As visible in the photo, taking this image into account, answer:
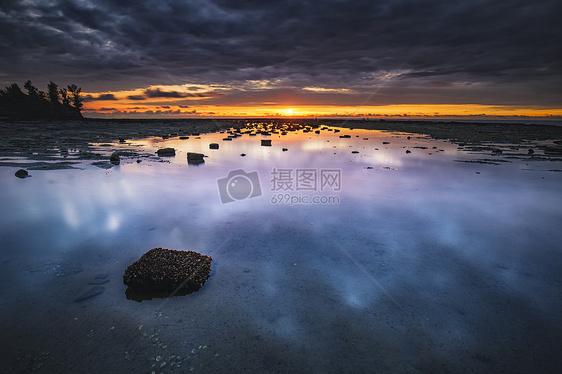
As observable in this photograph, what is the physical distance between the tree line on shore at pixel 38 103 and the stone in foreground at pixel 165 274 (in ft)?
415

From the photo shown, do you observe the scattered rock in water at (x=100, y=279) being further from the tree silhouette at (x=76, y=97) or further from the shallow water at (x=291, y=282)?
the tree silhouette at (x=76, y=97)

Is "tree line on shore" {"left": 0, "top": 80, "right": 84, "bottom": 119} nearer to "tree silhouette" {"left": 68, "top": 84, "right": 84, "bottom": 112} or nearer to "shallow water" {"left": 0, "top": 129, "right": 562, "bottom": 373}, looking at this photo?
"tree silhouette" {"left": 68, "top": 84, "right": 84, "bottom": 112}

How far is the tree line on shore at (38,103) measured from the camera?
92.2 metres

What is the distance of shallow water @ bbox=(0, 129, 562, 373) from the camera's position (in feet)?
13.8

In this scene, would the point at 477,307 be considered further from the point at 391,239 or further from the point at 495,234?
the point at 495,234

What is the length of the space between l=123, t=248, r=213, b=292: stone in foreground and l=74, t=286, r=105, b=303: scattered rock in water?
1.68 feet

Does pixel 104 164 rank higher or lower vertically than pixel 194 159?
lower

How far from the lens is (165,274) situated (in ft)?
19.2

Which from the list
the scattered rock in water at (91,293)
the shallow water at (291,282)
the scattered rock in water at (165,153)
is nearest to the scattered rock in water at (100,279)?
the shallow water at (291,282)

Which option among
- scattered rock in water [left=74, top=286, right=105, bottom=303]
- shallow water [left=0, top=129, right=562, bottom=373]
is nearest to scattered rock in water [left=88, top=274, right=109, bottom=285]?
shallow water [left=0, top=129, right=562, bottom=373]

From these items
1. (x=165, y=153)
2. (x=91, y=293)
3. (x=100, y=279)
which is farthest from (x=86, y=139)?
(x=91, y=293)

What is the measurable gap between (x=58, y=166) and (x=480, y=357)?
27592 millimetres

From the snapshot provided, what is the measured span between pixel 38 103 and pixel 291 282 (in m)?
142

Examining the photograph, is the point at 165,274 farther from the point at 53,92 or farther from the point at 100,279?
the point at 53,92
